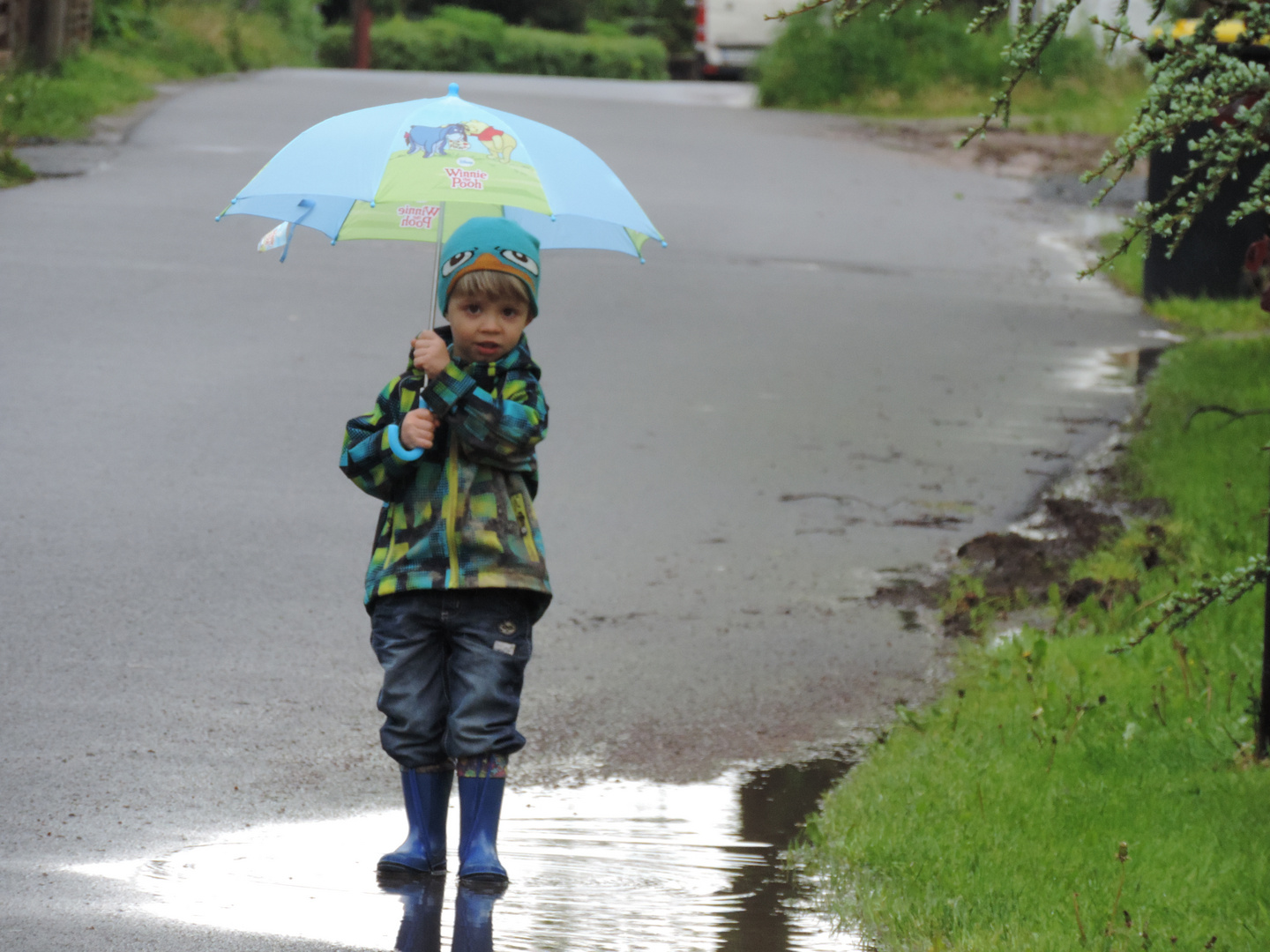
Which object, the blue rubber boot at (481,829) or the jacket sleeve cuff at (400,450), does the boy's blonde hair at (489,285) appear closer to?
the jacket sleeve cuff at (400,450)

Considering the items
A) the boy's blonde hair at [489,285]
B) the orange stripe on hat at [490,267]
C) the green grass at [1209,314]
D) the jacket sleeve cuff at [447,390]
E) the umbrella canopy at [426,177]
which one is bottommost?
the green grass at [1209,314]

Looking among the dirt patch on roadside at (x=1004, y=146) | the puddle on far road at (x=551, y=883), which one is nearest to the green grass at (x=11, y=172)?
the dirt patch on roadside at (x=1004, y=146)

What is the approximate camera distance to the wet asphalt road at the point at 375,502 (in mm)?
4660

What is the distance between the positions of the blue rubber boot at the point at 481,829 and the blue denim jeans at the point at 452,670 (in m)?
0.08

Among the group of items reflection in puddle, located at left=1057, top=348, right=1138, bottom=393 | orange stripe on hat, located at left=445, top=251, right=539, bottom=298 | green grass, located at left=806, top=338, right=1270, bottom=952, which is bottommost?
reflection in puddle, located at left=1057, top=348, right=1138, bottom=393

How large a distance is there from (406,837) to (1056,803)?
65.1 inches

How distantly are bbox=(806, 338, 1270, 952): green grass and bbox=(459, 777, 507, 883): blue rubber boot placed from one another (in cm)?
77

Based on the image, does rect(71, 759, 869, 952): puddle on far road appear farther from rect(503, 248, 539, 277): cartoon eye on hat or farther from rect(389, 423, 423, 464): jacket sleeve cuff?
rect(503, 248, 539, 277): cartoon eye on hat

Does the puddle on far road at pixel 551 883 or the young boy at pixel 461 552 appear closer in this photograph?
the puddle on far road at pixel 551 883

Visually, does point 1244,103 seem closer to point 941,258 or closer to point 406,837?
point 406,837

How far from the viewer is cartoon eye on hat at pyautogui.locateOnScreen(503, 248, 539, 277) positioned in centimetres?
383

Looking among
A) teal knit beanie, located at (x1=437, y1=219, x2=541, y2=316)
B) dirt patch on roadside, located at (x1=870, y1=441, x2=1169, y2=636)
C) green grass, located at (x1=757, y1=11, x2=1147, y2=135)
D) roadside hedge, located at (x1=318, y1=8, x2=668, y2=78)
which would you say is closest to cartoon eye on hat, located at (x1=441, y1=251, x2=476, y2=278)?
teal knit beanie, located at (x1=437, y1=219, x2=541, y2=316)

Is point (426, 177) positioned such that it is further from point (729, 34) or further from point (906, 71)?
point (729, 34)

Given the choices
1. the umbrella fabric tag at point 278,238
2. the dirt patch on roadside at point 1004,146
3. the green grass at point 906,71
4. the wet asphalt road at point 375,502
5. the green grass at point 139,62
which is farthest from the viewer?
the green grass at point 906,71
